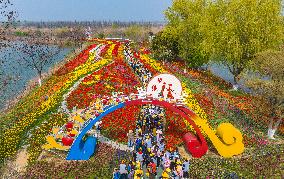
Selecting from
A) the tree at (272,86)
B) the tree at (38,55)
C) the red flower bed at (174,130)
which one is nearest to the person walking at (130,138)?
the red flower bed at (174,130)

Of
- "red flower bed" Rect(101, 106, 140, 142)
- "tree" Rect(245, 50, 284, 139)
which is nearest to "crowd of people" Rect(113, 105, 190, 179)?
"red flower bed" Rect(101, 106, 140, 142)

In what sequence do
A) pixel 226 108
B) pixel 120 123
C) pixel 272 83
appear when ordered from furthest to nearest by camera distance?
pixel 226 108
pixel 272 83
pixel 120 123

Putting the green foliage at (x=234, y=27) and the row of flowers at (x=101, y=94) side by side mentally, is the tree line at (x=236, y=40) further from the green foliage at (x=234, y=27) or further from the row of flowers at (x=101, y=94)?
→ the row of flowers at (x=101, y=94)

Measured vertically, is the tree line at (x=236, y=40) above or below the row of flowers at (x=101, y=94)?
above

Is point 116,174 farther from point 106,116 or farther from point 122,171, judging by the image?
point 106,116

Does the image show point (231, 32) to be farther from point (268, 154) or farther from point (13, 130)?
point (13, 130)

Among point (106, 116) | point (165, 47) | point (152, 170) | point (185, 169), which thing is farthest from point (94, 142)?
point (165, 47)

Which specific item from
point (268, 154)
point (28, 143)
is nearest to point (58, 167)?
point (28, 143)
